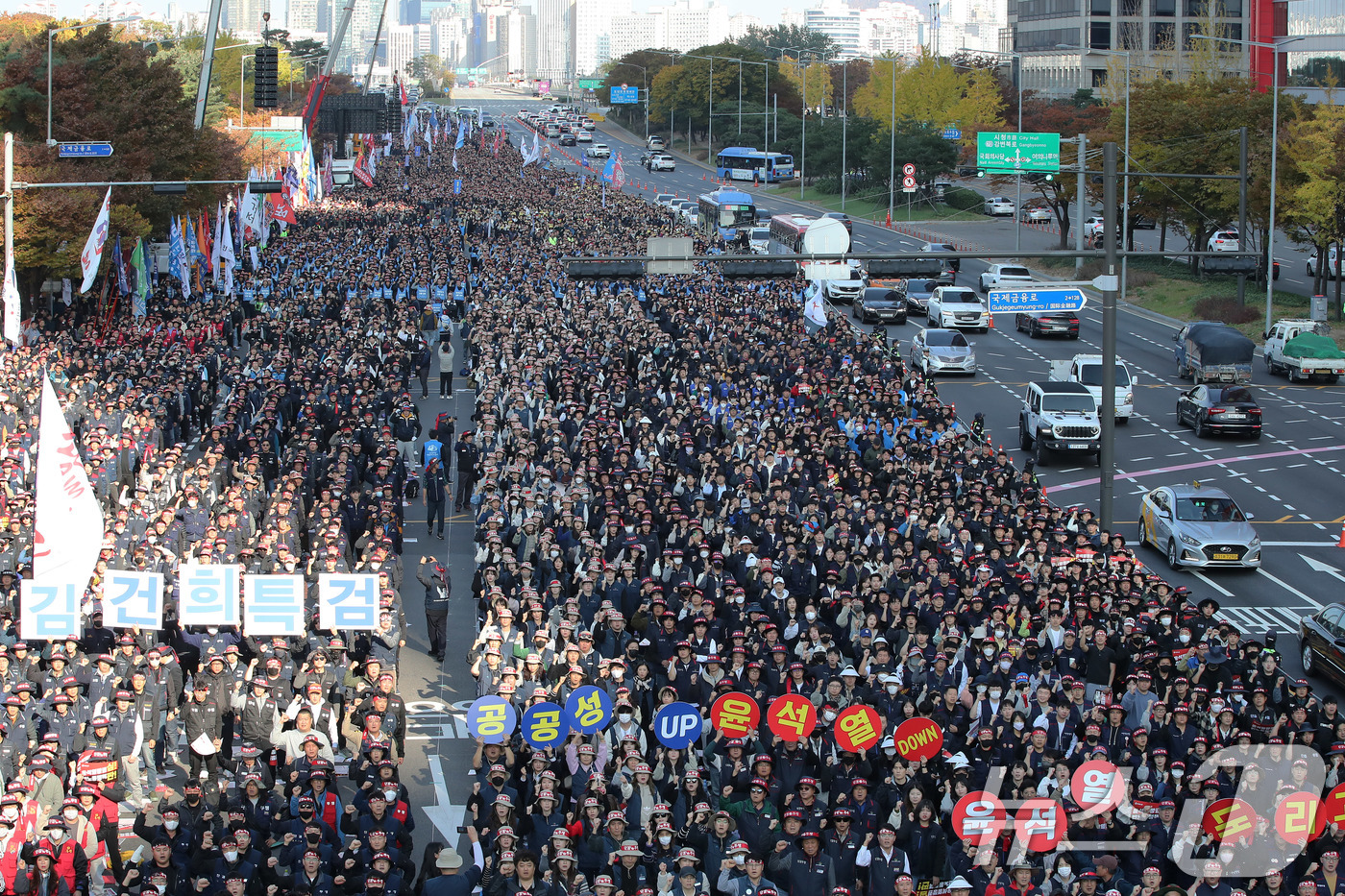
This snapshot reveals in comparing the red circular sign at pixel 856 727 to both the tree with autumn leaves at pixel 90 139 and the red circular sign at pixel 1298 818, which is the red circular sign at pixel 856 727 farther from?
the tree with autumn leaves at pixel 90 139

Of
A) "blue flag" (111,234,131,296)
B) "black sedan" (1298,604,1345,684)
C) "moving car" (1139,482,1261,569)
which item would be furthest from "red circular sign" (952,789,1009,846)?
"blue flag" (111,234,131,296)

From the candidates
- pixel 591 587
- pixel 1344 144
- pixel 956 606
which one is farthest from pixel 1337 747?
pixel 1344 144

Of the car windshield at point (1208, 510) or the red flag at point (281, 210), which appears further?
the red flag at point (281, 210)

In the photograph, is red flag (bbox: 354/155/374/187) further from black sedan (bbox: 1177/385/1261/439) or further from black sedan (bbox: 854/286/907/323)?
black sedan (bbox: 1177/385/1261/439)

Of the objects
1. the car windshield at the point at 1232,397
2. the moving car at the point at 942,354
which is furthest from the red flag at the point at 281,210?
the car windshield at the point at 1232,397

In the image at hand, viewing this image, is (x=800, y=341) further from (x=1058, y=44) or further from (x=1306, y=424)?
(x=1058, y=44)

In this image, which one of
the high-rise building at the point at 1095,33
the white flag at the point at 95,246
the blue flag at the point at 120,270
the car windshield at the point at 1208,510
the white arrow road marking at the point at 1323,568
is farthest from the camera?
the high-rise building at the point at 1095,33
